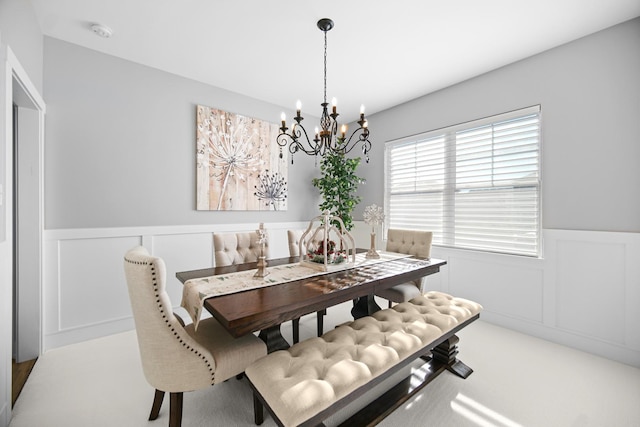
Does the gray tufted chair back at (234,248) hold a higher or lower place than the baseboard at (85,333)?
higher

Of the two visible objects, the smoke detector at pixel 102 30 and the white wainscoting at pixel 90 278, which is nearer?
the smoke detector at pixel 102 30

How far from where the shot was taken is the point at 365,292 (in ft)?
5.59

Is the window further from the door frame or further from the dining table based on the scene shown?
the door frame

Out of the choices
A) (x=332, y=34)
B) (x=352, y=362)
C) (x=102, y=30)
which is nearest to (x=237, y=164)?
(x=102, y=30)

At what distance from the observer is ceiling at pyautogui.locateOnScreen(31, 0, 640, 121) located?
6.60ft

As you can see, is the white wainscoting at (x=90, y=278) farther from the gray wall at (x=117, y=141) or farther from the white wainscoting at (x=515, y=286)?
the gray wall at (x=117, y=141)

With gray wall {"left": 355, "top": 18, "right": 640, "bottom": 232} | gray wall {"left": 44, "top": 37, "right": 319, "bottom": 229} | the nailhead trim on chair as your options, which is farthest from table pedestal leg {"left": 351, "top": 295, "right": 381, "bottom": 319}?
gray wall {"left": 44, "top": 37, "right": 319, "bottom": 229}

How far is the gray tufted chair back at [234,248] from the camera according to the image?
7.74 feet

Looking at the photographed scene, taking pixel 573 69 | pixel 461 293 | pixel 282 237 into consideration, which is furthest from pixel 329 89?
pixel 461 293

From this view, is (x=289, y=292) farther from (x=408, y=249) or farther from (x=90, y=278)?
(x=90, y=278)

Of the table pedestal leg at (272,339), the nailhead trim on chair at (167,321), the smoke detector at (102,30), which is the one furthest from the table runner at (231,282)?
the smoke detector at (102,30)

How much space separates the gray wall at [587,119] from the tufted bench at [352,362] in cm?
144

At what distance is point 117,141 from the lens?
2678mm

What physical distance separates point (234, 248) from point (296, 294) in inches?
45.1
